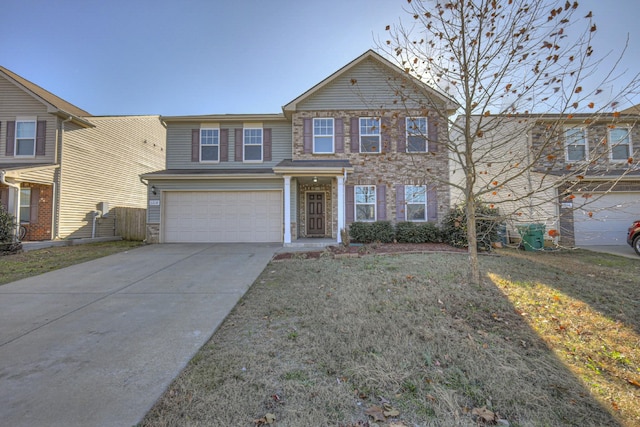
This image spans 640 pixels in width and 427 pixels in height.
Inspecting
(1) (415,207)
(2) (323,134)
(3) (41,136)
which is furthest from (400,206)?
(3) (41,136)

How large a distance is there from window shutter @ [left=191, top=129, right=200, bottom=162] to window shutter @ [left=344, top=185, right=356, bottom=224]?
6773 mm

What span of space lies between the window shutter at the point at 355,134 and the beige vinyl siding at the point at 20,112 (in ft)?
41.6

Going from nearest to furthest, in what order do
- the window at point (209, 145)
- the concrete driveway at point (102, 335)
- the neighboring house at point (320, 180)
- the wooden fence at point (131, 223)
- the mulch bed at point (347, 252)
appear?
1. the concrete driveway at point (102, 335)
2. the mulch bed at point (347, 252)
3. the neighboring house at point (320, 180)
4. the window at point (209, 145)
5. the wooden fence at point (131, 223)

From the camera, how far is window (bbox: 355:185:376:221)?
11.7 metres

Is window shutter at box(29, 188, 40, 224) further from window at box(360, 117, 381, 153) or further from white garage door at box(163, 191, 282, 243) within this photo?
window at box(360, 117, 381, 153)

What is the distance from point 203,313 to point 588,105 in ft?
19.3

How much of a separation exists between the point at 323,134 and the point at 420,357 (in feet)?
34.2

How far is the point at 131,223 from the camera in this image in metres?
14.3

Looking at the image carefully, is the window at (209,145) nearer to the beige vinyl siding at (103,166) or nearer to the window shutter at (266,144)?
the window shutter at (266,144)

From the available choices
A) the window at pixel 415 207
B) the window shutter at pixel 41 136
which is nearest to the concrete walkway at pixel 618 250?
the window at pixel 415 207

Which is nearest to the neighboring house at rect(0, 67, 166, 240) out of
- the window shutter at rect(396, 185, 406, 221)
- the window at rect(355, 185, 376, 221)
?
the window at rect(355, 185, 376, 221)

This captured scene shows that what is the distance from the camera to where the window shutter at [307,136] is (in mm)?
11961

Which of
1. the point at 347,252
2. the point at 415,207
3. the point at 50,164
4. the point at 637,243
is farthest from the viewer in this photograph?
the point at 50,164

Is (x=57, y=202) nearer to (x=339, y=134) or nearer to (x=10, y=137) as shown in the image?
(x=10, y=137)
